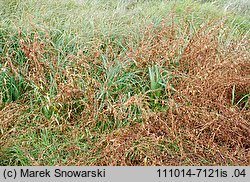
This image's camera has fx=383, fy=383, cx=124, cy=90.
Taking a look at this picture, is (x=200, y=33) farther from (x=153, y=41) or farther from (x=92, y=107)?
(x=92, y=107)

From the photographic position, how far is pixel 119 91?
3.21 meters

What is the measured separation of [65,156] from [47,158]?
138 mm

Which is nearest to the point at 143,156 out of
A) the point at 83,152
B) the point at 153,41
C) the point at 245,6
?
the point at 83,152

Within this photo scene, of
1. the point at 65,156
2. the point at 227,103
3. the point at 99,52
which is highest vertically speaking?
the point at 99,52

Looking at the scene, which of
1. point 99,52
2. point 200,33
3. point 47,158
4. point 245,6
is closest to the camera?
point 47,158

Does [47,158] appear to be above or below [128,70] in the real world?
below

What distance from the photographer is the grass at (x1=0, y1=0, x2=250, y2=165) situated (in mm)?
2725

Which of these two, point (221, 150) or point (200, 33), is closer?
point (221, 150)

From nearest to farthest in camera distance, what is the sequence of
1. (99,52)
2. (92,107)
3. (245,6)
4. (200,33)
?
(92,107)
(99,52)
(200,33)
(245,6)

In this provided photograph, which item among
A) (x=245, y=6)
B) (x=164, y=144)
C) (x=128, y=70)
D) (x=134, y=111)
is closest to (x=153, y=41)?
(x=128, y=70)

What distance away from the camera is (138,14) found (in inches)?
177

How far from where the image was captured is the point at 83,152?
2752 millimetres

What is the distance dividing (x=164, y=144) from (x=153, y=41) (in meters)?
1.18

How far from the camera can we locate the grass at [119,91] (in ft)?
8.94
